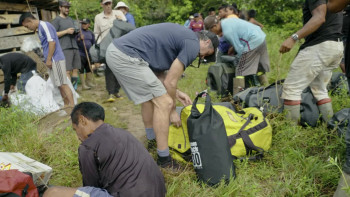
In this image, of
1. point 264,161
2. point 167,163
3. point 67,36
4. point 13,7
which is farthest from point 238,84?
point 13,7

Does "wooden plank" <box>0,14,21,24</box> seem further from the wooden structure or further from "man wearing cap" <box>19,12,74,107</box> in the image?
"man wearing cap" <box>19,12,74,107</box>

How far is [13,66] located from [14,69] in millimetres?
52

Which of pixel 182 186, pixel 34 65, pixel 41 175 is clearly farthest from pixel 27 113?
pixel 182 186

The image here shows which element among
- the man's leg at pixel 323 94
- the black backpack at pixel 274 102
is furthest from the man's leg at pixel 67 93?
the man's leg at pixel 323 94

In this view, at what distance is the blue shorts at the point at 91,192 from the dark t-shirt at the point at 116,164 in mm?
48

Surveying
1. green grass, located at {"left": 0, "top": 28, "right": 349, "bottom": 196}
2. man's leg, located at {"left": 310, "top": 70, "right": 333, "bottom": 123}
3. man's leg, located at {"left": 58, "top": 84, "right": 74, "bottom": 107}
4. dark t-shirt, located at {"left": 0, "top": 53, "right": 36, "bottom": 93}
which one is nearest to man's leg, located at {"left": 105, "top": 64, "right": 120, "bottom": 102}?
man's leg, located at {"left": 58, "top": 84, "right": 74, "bottom": 107}

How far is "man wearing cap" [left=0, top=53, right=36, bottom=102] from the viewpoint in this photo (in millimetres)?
4637

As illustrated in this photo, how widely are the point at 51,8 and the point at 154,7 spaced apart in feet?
34.6

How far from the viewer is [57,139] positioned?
3311 mm

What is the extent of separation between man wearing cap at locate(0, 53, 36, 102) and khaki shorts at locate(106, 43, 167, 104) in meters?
2.91

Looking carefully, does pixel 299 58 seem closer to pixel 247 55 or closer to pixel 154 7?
pixel 247 55

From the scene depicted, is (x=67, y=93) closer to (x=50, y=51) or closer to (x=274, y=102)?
(x=50, y=51)

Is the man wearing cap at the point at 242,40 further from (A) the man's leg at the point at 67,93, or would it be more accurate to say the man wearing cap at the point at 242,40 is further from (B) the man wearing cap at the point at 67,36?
(B) the man wearing cap at the point at 67,36

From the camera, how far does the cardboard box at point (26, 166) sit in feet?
6.61
